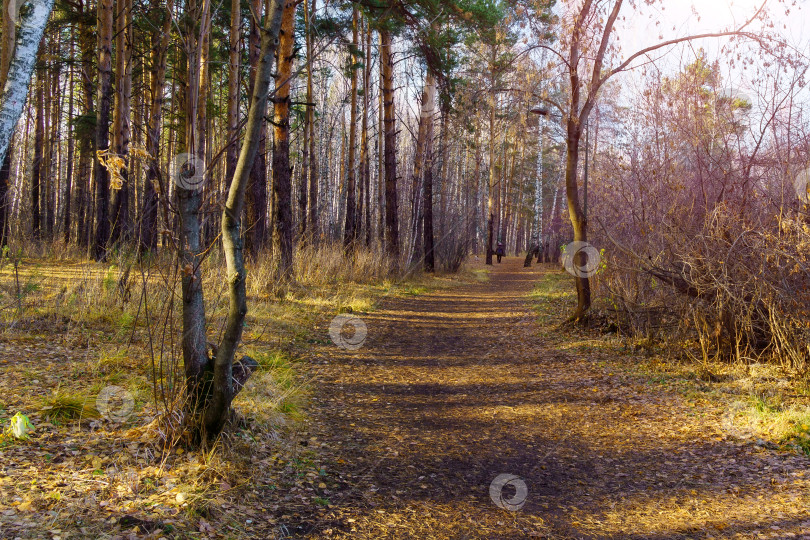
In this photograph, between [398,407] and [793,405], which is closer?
[793,405]

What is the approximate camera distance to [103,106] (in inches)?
489

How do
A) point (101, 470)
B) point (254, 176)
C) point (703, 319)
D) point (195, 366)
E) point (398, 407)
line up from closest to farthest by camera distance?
1. point (101, 470)
2. point (195, 366)
3. point (398, 407)
4. point (703, 319)
5. point (254, 176)

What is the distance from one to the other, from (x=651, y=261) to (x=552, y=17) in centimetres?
421

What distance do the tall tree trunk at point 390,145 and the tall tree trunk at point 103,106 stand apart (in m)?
6.73

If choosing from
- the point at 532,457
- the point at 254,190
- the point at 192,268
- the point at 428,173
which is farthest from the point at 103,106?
the point at 532,457

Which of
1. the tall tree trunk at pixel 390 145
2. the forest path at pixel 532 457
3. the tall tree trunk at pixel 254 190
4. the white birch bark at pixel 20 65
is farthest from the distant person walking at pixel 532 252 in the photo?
the white birch bark at pixel 20 65

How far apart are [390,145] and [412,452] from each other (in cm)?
1265

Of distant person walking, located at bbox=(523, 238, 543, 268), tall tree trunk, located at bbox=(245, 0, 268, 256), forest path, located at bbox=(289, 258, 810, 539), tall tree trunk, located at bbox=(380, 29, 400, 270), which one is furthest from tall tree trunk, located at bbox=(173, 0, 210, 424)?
distant person walking, located at bbox=(523, 238, 543, 268)

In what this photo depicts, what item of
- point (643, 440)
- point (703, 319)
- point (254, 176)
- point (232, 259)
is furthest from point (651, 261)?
point (254, 176)

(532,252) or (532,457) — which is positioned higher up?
(532,252)

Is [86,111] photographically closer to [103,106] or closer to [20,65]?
[103,106]

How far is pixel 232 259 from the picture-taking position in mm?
3078

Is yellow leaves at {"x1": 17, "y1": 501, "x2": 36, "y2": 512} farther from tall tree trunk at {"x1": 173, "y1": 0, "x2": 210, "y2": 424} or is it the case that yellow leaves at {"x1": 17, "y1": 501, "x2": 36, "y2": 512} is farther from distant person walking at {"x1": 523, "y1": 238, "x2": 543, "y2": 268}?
distant person walking at {"x1": 523, "y1": 238, "x2": 543, "y2": 268}

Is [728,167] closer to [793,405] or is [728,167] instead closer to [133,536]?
[793,405]
